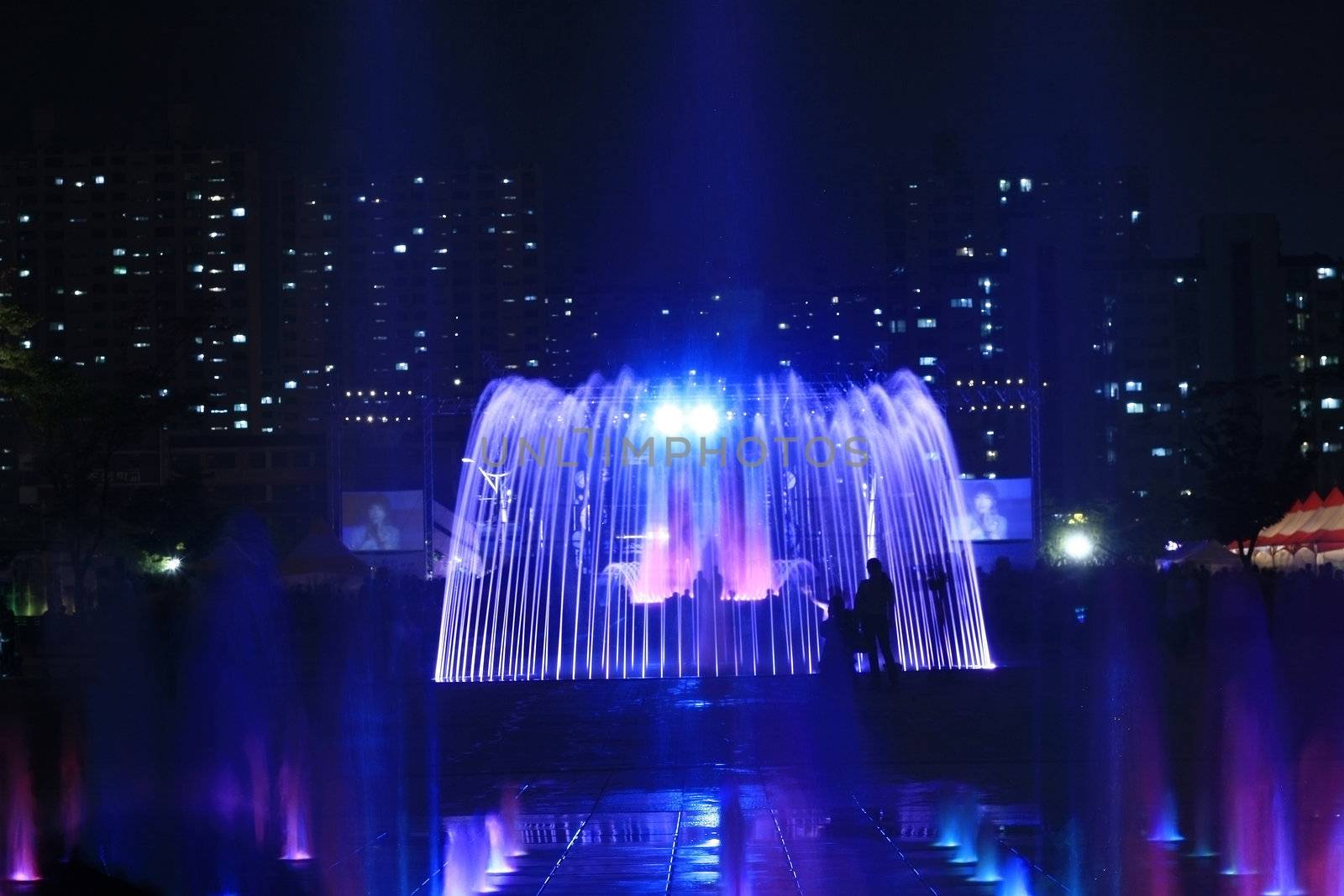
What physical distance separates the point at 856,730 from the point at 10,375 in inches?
860

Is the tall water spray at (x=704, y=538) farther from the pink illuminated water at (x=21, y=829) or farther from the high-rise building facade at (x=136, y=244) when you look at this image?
the high-rise building facade at (x=136, y=244)

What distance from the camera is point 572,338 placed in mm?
153750

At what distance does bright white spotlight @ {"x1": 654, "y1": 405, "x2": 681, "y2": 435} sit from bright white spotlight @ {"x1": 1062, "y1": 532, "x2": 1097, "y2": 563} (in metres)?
33.7

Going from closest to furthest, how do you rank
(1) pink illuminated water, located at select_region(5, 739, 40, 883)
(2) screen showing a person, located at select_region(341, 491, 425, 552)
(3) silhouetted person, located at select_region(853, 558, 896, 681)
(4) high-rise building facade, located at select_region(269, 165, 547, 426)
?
1. (1) pink illuminated water, located at select_region(5, 739, 40, 883)
2. (3) silhouetted person, located at select_region(853, 558, 896, 681)
3. (2) screen showing a person, located at select_region(341, 491, 425, 552)
4. (4) high-rise building facade, located at select_region(269, 165, 547, 426)

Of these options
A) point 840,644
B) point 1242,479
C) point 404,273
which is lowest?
point 840,644

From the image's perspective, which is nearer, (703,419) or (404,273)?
(703,419)

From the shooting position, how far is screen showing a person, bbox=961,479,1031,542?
1923 inches

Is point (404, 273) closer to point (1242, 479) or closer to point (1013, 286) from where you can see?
point (1013, 286)

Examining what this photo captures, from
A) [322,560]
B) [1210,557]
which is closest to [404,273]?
[322,560]

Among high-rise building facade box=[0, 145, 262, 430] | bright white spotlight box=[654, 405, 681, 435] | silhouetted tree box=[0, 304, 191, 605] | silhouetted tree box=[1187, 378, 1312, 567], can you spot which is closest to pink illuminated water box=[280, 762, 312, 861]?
silhouetted tree box=[0, 304, 191, 605]

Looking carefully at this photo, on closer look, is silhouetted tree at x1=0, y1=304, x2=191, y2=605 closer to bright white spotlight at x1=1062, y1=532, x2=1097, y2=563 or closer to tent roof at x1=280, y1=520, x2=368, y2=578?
tent roof at x1=280, y1=520, x2=368, y2=578

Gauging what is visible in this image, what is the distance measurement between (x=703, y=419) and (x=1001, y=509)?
18.8 metres

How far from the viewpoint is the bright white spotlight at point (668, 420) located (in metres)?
32.6

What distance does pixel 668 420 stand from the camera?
32.8m
